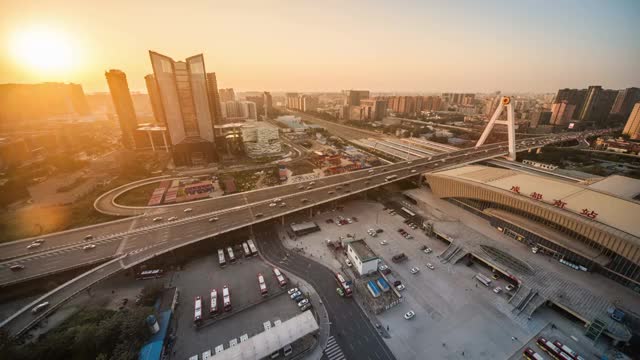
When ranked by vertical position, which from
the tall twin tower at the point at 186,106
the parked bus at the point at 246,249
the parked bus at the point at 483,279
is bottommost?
the parked bus at the point at 483,279

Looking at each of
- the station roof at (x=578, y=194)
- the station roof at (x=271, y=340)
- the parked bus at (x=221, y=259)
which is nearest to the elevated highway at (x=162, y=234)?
the parked bus at (x=221, y=259)

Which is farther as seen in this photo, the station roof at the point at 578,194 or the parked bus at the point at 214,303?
the station roof at the point at 578,194

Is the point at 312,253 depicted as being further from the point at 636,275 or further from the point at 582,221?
the point at 636,275

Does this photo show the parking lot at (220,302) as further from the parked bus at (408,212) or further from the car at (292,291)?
the parked bus at (408,212)

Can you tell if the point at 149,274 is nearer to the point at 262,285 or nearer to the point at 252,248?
the point at 252,248

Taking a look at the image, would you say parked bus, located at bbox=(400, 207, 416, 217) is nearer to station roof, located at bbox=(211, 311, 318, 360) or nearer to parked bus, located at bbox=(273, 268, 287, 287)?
parked bus, located at bbox=(273, 268, 287, 287)

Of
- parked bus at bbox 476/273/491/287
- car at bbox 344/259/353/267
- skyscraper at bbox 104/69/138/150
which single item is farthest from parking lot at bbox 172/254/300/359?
skyscraper at bbox 104/69/138/150

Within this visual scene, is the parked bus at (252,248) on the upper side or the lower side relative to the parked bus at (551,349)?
upper

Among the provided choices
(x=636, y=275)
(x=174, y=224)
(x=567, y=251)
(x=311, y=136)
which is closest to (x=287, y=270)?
(x=174, y=224)
